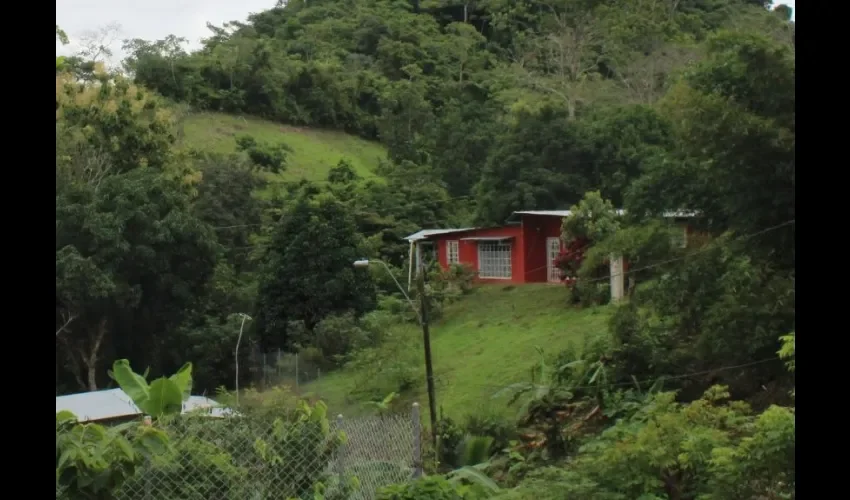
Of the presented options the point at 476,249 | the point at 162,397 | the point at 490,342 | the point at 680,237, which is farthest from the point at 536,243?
the point at 162,397

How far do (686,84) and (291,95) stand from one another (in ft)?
45.5

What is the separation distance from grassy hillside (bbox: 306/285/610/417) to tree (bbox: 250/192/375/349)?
109 cm

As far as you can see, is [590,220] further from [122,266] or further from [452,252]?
[122,266]

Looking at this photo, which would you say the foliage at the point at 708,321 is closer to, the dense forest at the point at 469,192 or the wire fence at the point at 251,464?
the dense forest at the point at 469,192

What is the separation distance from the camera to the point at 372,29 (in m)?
22.6

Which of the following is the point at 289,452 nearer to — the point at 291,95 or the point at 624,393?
the point at 624,393

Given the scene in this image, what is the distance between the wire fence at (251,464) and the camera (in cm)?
312

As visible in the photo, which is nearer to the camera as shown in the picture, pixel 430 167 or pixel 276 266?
pixel 276 266

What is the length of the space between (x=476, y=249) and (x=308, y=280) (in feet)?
9.70

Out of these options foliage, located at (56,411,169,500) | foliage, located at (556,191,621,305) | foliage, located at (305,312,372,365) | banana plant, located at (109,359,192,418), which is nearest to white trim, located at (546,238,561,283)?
foliage, located at (556,191,621,305)

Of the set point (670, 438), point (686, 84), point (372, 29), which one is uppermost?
point (372, 29)

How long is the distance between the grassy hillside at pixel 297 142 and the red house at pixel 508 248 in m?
4.63

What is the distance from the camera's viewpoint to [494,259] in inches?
527
